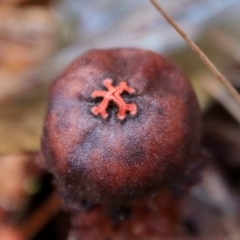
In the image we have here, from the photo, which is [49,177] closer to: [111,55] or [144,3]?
[111,55]

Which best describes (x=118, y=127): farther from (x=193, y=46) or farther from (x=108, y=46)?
(x=108, y=46)

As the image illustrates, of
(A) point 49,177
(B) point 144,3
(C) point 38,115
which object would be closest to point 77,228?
(A) point 49,177

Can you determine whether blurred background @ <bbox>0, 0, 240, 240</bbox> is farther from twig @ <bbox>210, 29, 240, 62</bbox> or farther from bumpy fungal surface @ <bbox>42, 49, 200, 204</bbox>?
bumpy fungal surface @ <bbox>42, 49, 200, 204</bbox>

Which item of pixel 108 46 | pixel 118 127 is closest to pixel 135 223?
pixel 118 127

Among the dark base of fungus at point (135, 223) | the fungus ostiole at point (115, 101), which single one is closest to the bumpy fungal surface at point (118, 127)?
the fungus ostiole at point (115, 101)

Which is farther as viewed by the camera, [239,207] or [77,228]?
[239,207]

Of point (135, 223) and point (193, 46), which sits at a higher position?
point (193, 46)
